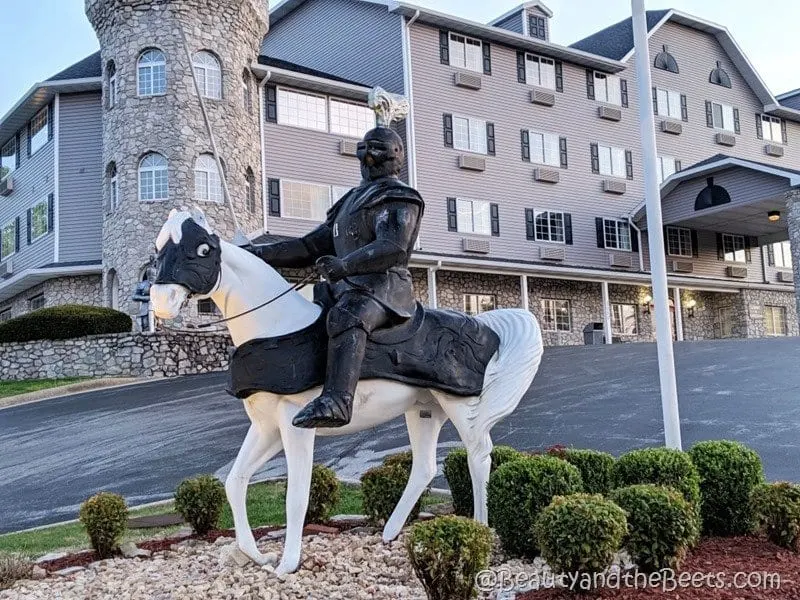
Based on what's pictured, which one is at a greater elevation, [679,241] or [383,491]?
[679,241]

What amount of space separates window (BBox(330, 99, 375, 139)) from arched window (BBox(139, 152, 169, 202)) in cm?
603

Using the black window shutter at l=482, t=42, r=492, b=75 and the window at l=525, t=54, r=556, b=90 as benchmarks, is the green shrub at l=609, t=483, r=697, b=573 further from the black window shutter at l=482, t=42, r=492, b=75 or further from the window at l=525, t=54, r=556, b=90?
the window at l=525, t=54, r=556, b=90

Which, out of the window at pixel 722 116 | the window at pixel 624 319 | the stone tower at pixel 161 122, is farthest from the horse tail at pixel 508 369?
the window at pixel 722 116

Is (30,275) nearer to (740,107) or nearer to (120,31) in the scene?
(120,31)

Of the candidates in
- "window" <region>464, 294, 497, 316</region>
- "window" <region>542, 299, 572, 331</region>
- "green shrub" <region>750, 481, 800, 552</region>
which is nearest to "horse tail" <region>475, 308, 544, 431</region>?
"green shrub" <region>750, 481, 800, 552</region>

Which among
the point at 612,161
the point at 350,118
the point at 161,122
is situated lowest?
the point at 161,122

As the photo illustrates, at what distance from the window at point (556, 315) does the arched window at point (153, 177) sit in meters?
14.7

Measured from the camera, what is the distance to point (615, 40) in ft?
121

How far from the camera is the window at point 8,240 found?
32.3 meters

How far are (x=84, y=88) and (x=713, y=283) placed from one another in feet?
83.5

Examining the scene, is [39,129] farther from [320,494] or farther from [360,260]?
[360,260]

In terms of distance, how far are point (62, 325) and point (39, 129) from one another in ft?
34.1

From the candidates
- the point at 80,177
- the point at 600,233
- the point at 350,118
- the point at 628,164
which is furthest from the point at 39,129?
the point at 628,164

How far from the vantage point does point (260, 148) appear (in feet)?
89.7
